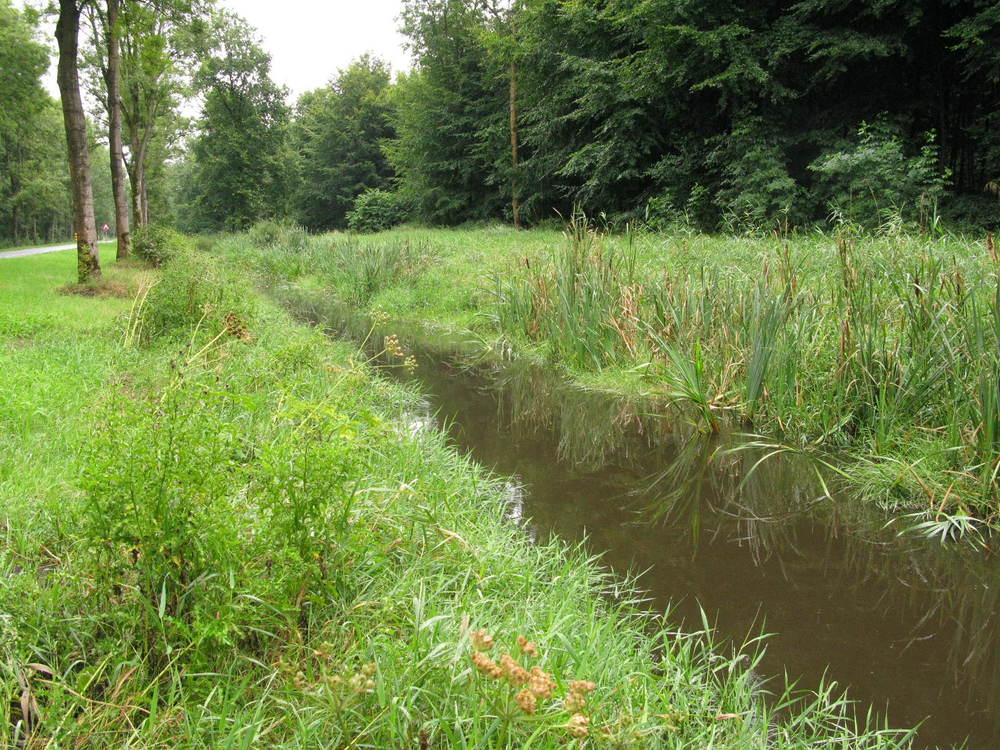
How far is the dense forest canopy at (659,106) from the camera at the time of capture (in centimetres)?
1343

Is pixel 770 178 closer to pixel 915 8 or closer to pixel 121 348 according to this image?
pixel 915 8

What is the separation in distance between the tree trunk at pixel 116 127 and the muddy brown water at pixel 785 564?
1258 centimetres

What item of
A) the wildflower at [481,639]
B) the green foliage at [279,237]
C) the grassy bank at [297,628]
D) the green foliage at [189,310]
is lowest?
the grassy bank at [297,628]

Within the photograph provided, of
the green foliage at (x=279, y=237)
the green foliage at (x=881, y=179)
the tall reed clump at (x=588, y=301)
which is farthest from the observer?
the green foliage at (x=279, y=237)

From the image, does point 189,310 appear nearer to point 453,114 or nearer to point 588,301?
point 588,301

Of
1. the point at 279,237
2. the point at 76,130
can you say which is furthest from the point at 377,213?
the point at 76,130

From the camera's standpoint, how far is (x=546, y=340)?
8.03 m

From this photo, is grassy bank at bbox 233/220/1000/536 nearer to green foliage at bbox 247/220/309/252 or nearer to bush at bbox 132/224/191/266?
bush at bbox 132/224/191/266

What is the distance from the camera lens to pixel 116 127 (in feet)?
48.6

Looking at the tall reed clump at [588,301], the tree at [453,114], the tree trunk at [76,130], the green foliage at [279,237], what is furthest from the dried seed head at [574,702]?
the tree at [453,114]

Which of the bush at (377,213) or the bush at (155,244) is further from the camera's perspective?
the bush at (377,213)

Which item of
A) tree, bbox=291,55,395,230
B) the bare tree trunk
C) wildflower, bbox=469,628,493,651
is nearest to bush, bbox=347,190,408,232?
tree, bbox=291,55,395,230

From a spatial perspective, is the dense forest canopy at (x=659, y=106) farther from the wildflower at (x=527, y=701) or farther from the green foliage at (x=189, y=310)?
the green foliage at (x=189, y=310)

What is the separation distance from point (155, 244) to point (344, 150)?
28354 mm
